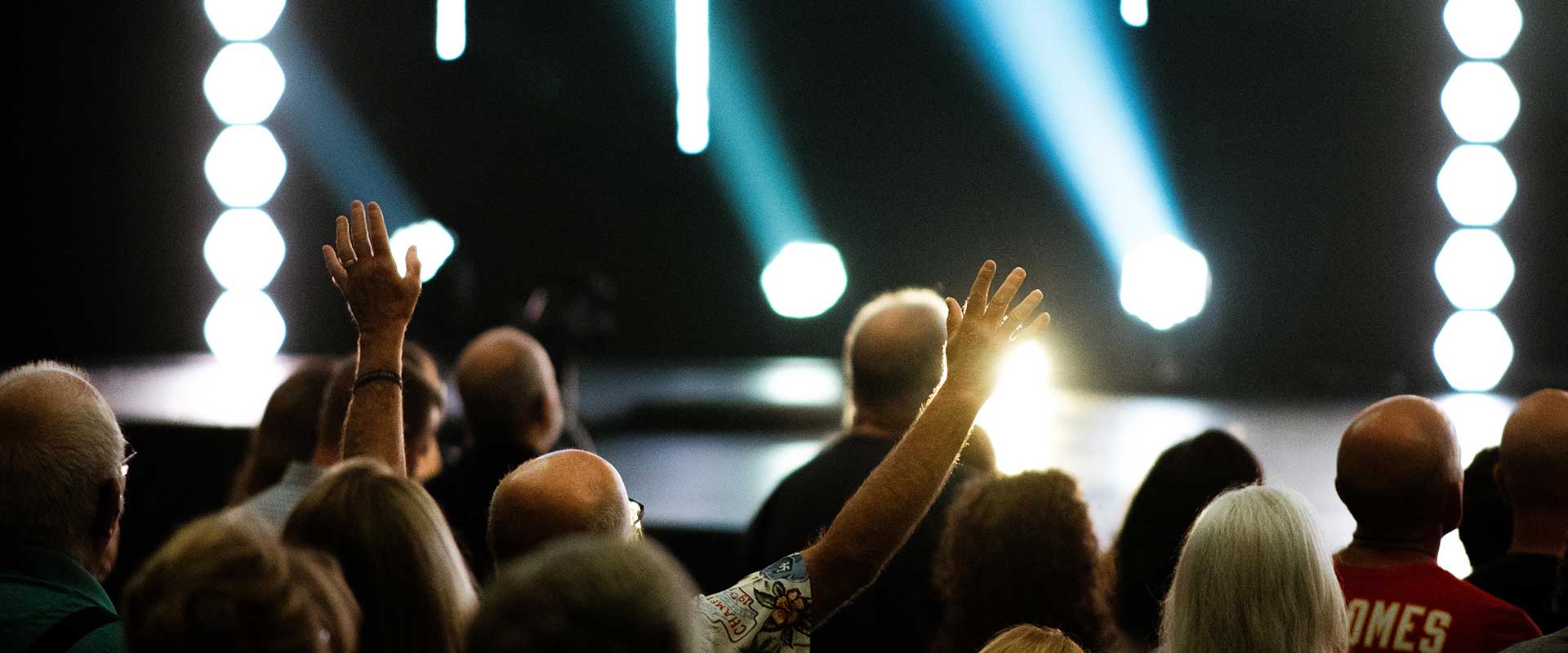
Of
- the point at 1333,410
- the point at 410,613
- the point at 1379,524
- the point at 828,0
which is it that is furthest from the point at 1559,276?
the point at 410,613

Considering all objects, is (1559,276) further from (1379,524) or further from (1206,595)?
(1206,595)

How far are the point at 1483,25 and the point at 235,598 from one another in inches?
200

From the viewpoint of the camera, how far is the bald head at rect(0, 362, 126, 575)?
1354 millimetres

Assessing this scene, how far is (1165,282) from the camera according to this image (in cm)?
561

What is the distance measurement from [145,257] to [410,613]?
611 centimetres

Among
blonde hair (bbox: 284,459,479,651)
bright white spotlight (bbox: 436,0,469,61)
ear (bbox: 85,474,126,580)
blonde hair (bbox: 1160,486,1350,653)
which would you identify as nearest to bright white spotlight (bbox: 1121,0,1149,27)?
bright white spotlight (bbox: 436,0,469,61)

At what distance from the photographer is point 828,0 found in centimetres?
582

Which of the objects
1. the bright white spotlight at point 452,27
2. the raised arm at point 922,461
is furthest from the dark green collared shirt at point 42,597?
the bright white spotlight at point 452,27

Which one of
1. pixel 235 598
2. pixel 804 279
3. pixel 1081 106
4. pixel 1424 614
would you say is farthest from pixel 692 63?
pixel 235 598

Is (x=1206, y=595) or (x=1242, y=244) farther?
(x=1242, y=244)

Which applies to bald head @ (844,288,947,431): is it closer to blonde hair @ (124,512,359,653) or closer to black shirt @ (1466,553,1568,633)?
black shirt @ (1466,553,1568,633)

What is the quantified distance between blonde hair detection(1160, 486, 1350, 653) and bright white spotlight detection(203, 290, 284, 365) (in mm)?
5527

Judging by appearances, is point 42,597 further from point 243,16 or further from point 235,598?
point 243,16

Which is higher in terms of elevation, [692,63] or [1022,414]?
[692,63]
